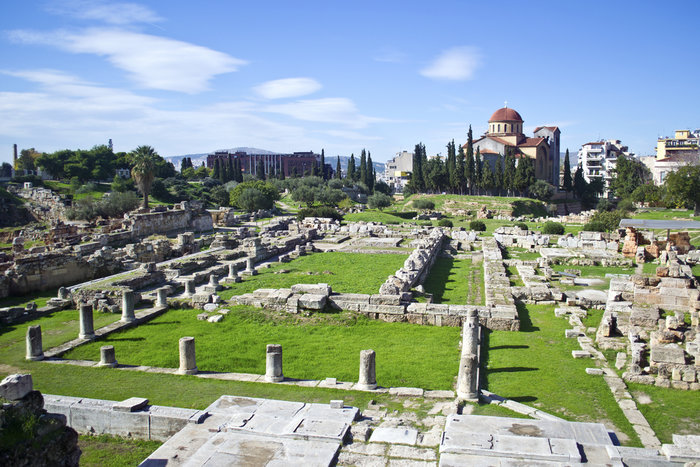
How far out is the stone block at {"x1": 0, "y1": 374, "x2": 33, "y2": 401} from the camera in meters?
6.19

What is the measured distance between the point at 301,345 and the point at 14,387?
698 centimetres

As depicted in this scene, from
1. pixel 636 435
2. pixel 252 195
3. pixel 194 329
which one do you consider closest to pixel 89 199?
pixel 252 195

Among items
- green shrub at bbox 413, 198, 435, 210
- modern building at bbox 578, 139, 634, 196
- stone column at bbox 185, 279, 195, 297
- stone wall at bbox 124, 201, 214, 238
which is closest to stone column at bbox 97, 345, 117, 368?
stone column at bbox 185, 279, 195, 297

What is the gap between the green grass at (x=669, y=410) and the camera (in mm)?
8445

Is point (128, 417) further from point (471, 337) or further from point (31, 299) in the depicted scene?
point (31, 299)

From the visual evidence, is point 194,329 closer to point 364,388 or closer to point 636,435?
point 364,388

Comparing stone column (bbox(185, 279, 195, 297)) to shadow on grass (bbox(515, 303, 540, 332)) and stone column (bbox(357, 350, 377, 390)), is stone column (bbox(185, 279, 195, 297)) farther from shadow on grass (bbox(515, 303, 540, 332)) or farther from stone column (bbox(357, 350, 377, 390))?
shadow on grass (bbox(515, 303, 540, 332))

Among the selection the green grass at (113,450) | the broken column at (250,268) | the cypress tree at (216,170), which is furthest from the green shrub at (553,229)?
the cypress tree at (216,170)

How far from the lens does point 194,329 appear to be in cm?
1373

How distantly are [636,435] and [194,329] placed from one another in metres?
10.4

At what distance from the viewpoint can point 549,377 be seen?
1063 cm

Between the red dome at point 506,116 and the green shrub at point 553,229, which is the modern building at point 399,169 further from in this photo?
the green shrub at point 553,229

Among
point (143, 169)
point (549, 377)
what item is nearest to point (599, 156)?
point (143, 169)

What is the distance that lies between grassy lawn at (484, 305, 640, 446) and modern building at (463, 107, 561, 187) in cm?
6606
